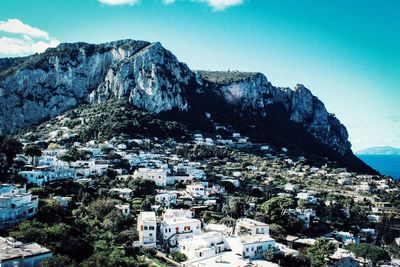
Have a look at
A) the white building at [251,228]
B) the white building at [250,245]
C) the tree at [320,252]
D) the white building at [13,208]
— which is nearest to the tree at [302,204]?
the white building at [251,228]

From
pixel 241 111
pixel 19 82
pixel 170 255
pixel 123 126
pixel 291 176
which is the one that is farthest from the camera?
pixel 241 111

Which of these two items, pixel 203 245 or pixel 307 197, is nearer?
pixel 203 245

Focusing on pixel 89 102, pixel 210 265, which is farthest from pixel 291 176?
pixel 89 102

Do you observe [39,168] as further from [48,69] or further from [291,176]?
[48,69]

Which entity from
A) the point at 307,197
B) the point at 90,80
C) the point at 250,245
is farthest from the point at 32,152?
the point at 90,80

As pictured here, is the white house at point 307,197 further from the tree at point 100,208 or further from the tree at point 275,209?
the tree at point 100,208

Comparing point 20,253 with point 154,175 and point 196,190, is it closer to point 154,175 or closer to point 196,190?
point 196,190

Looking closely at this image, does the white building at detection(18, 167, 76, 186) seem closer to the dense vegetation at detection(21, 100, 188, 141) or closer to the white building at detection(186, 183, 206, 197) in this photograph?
the white building at detection(186, 183, 206, 197)
